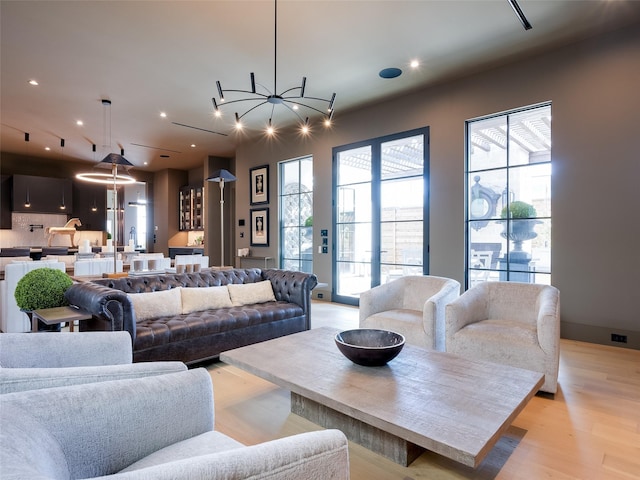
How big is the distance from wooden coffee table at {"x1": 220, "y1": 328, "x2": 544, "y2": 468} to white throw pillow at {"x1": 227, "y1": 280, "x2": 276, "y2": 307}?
1.57 meters

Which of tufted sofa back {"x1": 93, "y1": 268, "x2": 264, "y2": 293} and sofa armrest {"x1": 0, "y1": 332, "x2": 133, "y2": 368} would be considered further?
tufted sofa back {"x1": 93, "y1": 268, "x2": 264, "y2": 293}

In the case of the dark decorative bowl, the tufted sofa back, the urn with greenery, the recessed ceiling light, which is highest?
the recessed ceiling light

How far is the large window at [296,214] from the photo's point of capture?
7.18m

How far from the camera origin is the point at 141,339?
9.51ft

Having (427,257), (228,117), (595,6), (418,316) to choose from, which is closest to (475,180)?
(427,257)

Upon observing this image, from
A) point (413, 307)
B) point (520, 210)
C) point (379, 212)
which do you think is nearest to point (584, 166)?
point (520, 210)

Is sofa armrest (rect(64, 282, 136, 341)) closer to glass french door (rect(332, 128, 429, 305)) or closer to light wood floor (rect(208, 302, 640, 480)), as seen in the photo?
light wood floor (rect(208, 302, 640, 480))

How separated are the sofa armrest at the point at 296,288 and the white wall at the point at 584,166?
7.19ft

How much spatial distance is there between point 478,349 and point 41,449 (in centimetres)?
284

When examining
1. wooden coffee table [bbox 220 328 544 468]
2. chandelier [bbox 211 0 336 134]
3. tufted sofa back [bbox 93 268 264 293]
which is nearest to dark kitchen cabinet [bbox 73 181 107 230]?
chandelier [bbox 211 0 336 134]

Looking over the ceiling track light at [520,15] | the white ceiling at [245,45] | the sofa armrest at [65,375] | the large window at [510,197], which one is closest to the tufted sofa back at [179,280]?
the sofa armrest at [65,375]

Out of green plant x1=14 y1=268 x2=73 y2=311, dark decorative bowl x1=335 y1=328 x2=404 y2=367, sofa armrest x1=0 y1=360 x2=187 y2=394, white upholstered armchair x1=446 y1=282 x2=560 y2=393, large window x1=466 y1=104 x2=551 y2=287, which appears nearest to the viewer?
sofa armrest x1=0 y1=360 x2=187 y2=394

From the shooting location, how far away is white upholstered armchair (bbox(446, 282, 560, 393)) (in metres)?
2.67

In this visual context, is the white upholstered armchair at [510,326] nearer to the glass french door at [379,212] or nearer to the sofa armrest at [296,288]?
the sofa armrest at [296,288]
